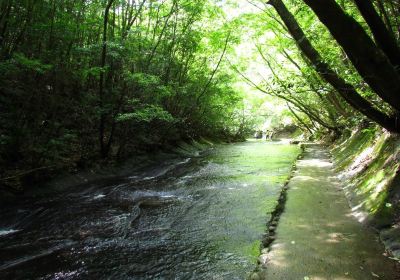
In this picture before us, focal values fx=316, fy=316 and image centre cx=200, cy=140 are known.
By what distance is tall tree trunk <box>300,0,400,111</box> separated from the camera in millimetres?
3693

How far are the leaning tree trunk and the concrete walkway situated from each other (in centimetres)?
196

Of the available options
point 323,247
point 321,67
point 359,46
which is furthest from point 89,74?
point 323,247

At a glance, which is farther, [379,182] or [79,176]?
[79,176]

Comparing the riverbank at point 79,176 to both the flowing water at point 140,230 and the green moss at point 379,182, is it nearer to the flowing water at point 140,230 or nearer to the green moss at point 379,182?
the flowing water at point 140,230

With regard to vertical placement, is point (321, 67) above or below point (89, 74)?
below

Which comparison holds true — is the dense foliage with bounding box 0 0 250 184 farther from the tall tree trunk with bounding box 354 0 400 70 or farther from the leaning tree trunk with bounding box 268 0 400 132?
the tall tree trunk with bounding box 354 0 400 70

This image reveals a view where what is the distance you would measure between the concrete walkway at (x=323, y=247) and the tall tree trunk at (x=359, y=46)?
87.5 inches

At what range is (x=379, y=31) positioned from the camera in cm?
448

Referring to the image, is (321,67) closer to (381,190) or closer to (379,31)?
(379,31)

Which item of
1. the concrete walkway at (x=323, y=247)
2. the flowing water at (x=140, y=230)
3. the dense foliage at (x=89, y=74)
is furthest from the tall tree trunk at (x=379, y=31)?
the dense foliage at (x=89, y=74)

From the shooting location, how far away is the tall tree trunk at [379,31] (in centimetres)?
419

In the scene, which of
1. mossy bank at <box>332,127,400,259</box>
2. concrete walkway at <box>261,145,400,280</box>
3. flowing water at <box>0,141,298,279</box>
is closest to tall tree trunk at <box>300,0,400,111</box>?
mossy bank at <box>332,127,400,259</box>

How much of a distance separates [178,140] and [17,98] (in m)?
11.5

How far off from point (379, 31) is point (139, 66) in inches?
404
